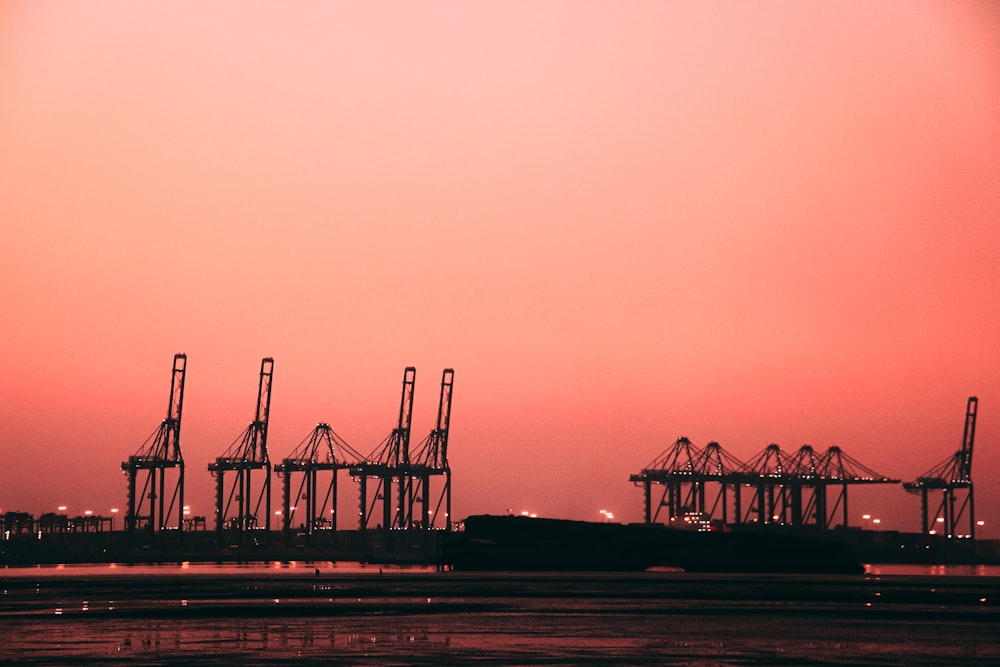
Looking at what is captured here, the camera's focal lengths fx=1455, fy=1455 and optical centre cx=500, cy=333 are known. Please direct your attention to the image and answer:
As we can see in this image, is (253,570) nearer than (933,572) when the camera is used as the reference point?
Yes

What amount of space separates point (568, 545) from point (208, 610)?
76629 millimetres

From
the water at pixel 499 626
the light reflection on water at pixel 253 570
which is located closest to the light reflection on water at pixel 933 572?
the light reflection on water at pixel 253 570

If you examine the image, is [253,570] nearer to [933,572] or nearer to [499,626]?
[933,572]

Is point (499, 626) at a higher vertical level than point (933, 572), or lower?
lower

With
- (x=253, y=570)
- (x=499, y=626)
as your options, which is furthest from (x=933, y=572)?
(x=499, y=626)

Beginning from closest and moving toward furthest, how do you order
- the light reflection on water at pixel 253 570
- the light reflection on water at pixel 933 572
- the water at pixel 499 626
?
the water at pixel 499 626, the light reflection on water at pixel 253 570, the light reflection on water at pixel 933 572

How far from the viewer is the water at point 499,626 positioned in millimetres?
39156

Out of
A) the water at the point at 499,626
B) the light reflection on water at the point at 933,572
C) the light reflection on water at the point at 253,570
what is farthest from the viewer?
the light reflection on water at the point at 933,572

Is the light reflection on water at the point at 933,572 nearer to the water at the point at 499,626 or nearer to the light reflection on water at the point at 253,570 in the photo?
the light reflection on water at the point at 253,570

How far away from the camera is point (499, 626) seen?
49.9 meters

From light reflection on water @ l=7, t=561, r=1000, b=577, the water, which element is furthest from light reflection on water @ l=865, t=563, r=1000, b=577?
the water

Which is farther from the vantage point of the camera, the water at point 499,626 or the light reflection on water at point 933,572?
the light reflection on water at point 933,572

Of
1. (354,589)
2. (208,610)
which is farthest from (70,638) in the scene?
(354,589)

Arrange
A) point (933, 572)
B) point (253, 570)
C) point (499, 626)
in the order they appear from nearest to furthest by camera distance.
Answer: point (499, 626)
point (253, 570)
point (933, 572)
